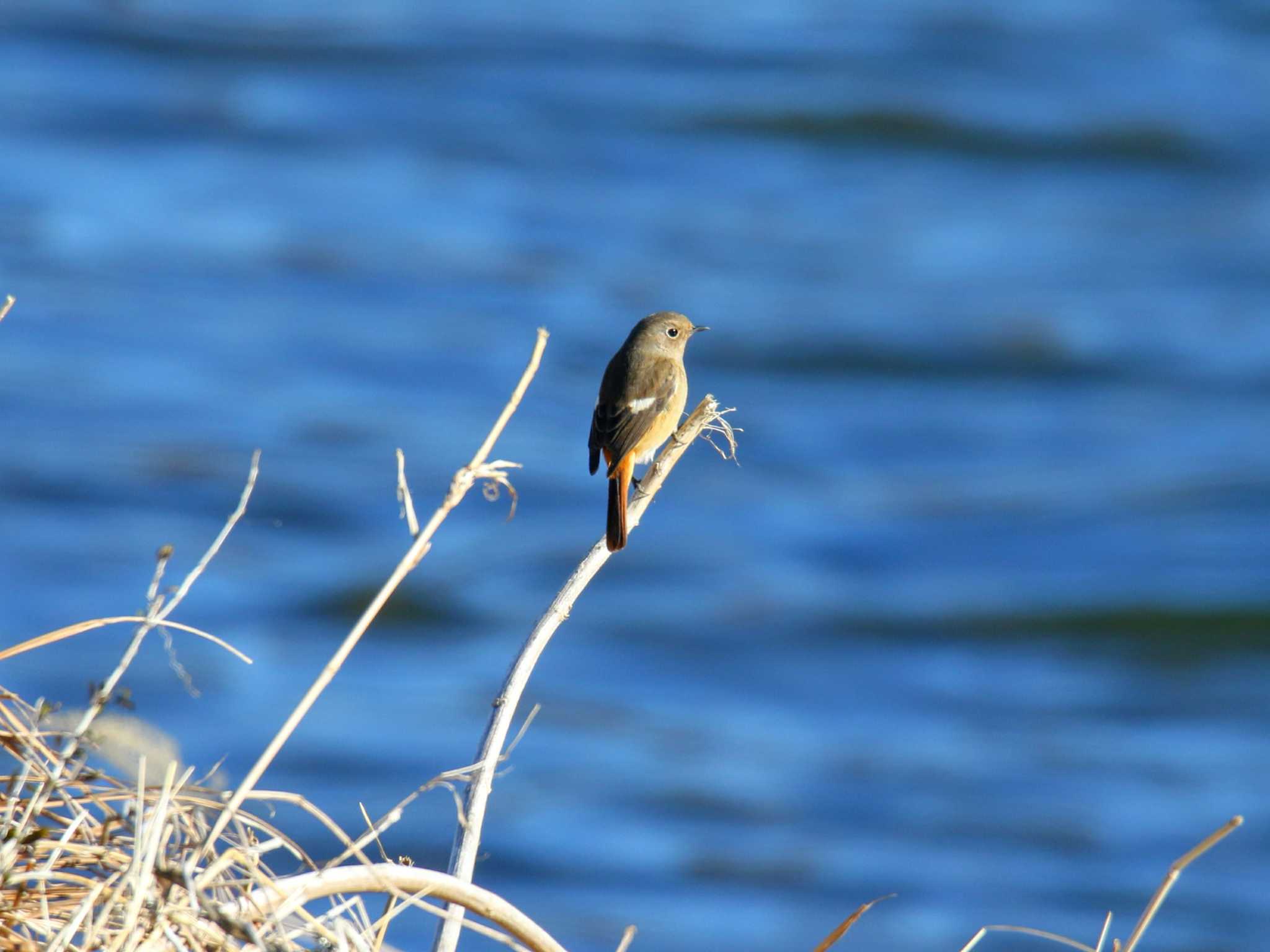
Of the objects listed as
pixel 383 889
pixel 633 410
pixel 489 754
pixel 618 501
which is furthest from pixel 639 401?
pixel 383 889

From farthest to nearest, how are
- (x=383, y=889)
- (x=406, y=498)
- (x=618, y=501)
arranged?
(x=618, y=501) → (x=406, y=498) → (x=383, y=889)

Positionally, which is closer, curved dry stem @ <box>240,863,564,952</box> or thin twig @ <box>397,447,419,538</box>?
curved dry stem @ <box>240,863,564,952</box>

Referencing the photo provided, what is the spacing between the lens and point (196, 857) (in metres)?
2.13

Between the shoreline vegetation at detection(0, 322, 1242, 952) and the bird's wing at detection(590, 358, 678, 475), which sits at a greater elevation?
the shoreline vegetation at detection(0, 322, 1242, 952)

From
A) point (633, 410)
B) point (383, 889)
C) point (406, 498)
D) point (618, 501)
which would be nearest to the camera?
point (383, 889)

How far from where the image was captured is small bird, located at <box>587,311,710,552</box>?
5.93m

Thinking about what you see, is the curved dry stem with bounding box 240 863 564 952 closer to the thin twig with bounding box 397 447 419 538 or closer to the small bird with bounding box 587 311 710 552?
the thin twig with bounding box 397 447 419 538

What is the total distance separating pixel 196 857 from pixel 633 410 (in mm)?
3959

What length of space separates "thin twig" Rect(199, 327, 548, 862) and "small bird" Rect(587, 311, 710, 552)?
10.6 ft

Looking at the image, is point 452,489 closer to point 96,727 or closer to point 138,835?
point 138,835

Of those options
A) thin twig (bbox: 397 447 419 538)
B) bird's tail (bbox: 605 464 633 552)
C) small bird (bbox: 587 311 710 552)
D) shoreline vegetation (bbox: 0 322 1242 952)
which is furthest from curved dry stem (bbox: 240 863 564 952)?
small bird (bbox: 587 311 710 552)

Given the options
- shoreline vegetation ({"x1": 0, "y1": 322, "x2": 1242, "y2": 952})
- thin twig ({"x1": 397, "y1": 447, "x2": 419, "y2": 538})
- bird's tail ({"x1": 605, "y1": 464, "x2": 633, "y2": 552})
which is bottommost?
bird's tail ({"x1": 605, "y1": 464, "x2": 633, "y2": 552})

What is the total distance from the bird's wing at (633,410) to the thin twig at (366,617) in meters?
3.43

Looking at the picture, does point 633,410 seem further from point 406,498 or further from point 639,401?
point 406,498
